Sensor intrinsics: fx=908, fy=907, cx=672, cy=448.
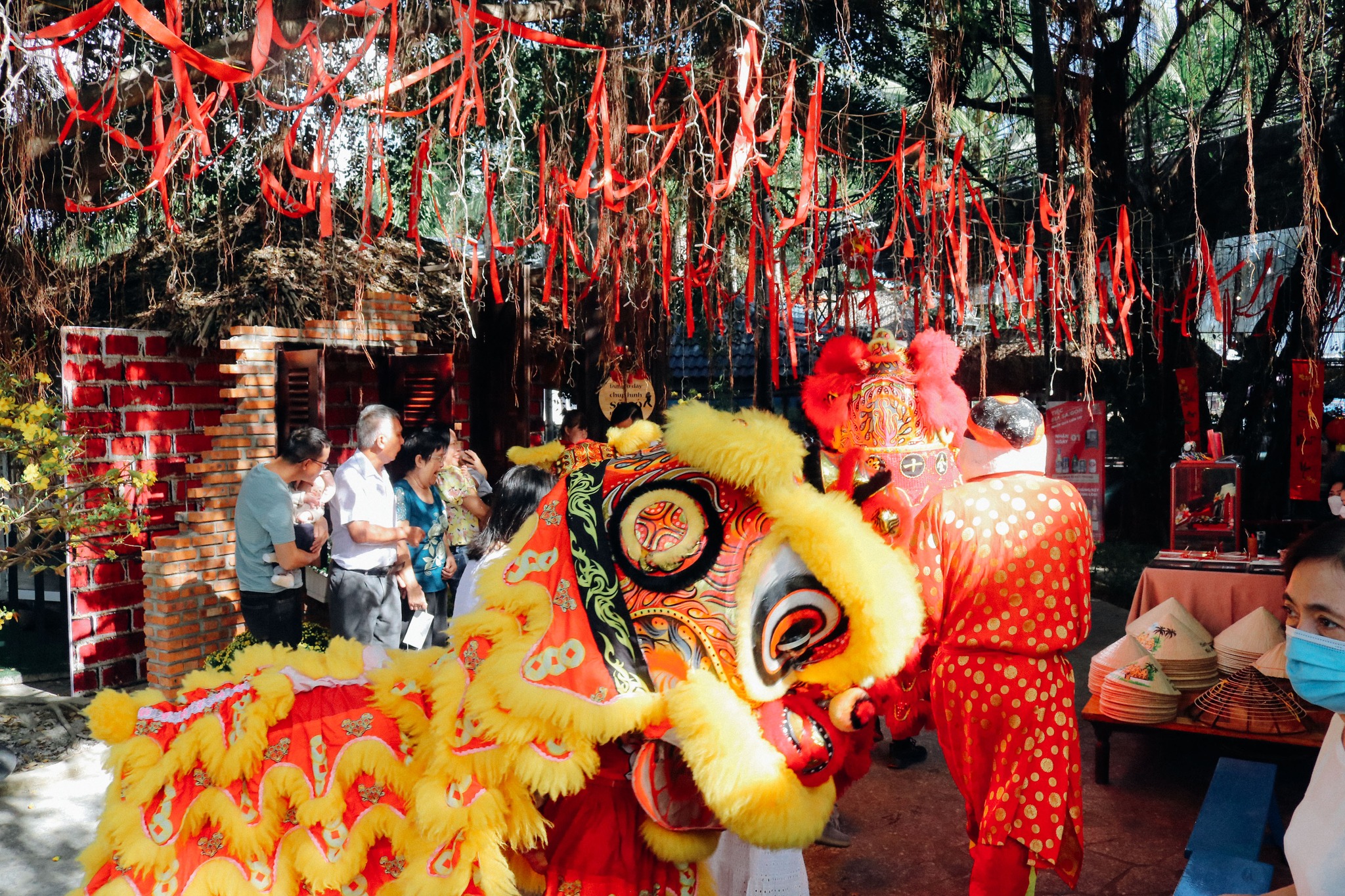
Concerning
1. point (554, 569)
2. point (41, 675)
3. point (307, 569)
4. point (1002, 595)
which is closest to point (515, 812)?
point (554, 569)

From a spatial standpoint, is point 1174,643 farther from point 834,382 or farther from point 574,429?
point 574,429

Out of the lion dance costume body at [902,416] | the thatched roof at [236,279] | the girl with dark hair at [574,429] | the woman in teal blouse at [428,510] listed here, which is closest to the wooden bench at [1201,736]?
the lion dance costume body at [902,416]

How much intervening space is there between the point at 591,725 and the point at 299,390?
4.70 m

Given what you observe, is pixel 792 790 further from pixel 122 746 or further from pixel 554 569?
pixel 122 746

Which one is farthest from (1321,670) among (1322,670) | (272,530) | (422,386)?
(422,386)

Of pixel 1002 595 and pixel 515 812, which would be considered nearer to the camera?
pixel 515 812

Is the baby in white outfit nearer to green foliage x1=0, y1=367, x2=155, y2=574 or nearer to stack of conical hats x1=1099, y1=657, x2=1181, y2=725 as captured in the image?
green foliage x1=0, y1=367, x2=155, y2=574

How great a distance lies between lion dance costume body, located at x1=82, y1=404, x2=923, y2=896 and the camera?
1466 mm

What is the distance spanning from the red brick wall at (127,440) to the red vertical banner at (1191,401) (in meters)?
7.97

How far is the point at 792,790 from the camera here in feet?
4.70

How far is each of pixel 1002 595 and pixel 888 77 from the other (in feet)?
23.5

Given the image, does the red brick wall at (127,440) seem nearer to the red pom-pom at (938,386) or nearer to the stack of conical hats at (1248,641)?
the red pom-pom at (938,386)

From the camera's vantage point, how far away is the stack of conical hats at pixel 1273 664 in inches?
148

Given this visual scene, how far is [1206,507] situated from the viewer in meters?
5.01
